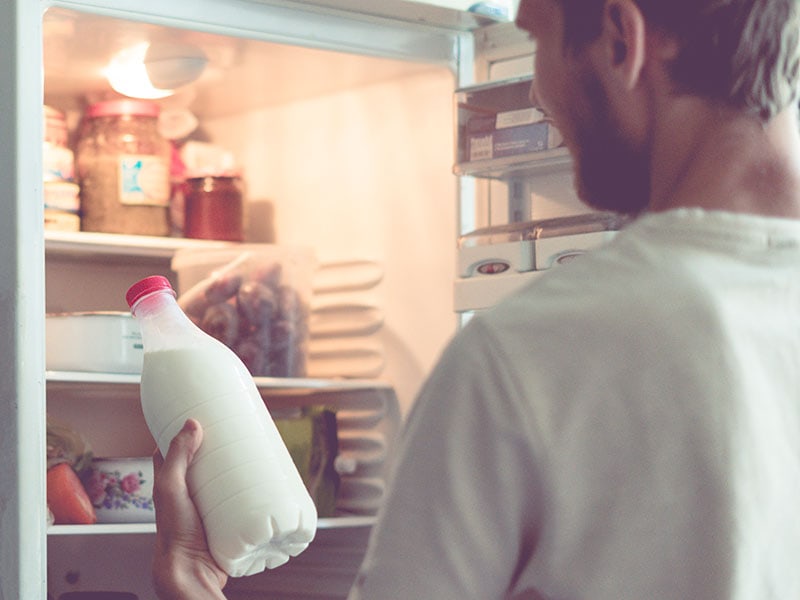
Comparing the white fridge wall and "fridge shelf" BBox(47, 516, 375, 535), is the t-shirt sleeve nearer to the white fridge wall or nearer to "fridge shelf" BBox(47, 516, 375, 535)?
"fridge shelf" BBox(47, 516, 375, 535)

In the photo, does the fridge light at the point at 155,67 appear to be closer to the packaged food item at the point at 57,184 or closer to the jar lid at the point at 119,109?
the jar lid at the point at 119,109

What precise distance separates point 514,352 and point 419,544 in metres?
0.10

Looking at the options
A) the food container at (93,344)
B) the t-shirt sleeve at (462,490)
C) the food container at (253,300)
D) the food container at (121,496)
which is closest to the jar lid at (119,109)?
the food container at (253,300)

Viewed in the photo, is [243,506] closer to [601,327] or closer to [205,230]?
[601,327]

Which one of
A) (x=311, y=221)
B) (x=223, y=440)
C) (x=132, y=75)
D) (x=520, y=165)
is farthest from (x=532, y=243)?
(x=223, y=440)

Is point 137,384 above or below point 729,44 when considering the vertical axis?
below

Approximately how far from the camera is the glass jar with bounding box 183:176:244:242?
96.5 inches

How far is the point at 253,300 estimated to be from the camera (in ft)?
7.68

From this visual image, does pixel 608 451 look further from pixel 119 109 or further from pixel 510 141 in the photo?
pixel 119 109

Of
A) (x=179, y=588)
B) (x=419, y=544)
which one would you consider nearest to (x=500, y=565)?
(x=419, y=544)

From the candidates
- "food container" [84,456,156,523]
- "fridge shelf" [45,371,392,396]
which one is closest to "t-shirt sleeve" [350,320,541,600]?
"fridge shelf" [45,371,392,396]

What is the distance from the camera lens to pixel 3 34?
1830mm

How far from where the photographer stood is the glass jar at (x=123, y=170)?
7.72ft

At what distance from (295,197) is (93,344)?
0.61 m
